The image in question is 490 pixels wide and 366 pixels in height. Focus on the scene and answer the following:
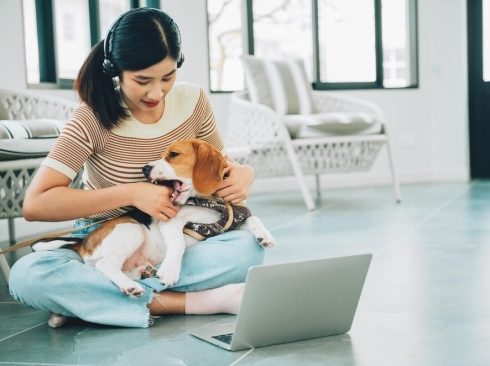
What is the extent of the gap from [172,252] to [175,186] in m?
0.15

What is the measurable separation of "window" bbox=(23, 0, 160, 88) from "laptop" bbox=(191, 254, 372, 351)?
2.66 m

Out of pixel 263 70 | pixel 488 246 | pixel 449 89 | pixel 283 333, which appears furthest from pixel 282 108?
pixel 283 333

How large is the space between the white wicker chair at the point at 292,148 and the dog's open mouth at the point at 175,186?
2.42 metres

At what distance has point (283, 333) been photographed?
1575 millimetres

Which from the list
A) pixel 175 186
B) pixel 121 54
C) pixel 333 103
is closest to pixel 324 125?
pixel 333 103

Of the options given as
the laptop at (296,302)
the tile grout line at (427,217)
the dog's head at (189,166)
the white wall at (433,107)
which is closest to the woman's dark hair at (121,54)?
the dog's head at (189,166)

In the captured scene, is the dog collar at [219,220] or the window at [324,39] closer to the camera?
the dog collar at [219,220]

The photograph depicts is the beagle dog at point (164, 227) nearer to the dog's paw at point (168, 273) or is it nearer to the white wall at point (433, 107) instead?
the dog's paw at point (168, 273)

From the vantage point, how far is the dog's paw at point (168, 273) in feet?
5.83

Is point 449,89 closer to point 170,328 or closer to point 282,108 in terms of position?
point 282,108

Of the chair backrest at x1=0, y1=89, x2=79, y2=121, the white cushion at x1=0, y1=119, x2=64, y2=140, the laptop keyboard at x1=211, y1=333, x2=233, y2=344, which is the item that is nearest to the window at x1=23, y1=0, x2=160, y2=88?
the chair backrest at x1=0, y1=89, x2=79, y2=121

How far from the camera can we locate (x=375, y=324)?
1737mm

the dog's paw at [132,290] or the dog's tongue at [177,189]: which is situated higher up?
the dog's tongue at [177,189]

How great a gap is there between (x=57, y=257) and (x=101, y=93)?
0.40 meters
